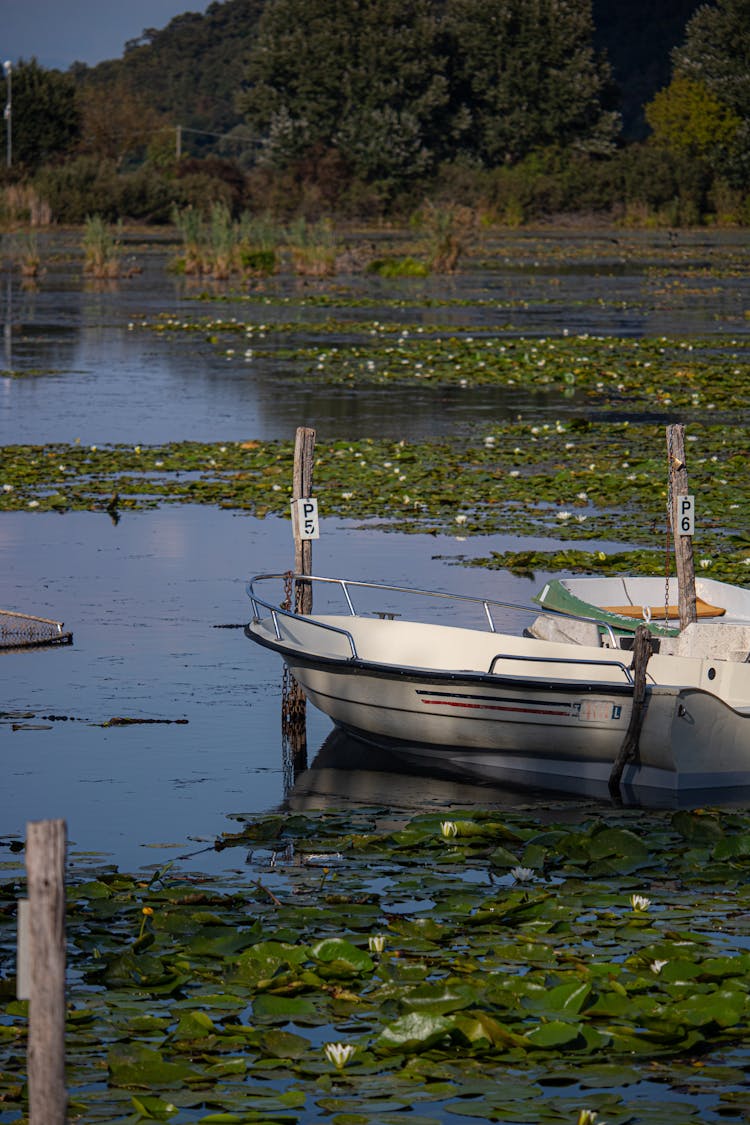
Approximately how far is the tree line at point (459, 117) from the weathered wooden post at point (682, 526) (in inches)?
3462

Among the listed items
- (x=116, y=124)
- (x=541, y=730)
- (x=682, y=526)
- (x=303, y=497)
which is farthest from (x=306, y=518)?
(x=116, y=124)

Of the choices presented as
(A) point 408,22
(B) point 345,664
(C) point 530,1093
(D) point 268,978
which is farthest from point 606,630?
(A) point 408,22

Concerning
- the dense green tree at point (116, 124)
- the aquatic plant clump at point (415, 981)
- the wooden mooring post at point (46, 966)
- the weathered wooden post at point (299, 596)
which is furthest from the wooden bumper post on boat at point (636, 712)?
the dense green tree at point (116, 124)

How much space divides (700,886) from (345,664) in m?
3.22

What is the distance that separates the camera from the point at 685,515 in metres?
13.4

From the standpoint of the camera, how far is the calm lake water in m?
11.0

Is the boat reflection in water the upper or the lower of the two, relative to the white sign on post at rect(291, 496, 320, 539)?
lower

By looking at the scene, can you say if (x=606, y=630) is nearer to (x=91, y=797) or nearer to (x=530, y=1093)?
(x=91, y=797)

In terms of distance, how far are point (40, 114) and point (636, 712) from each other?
10126 cm

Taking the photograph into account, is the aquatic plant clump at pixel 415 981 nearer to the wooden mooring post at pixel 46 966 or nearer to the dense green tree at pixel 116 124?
the wooden mooring post at pixel 46 966

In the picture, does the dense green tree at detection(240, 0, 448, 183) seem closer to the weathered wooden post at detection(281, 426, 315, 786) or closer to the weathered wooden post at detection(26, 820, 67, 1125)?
the weathered wooden post at detection(281, 426, 315, 786)

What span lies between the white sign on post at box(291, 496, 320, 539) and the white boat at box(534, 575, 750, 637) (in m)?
1.78

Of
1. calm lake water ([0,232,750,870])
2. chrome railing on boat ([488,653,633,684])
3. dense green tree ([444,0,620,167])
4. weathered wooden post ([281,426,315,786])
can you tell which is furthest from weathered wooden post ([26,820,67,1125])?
dense green tree ([444,0,620,167])

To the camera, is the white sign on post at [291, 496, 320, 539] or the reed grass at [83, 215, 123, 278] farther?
the reed grass at [83, 215, 123, 278]
